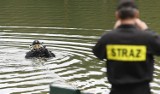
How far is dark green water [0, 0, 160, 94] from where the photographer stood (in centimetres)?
1105

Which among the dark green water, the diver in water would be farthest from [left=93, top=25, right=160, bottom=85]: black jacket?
the diver in water

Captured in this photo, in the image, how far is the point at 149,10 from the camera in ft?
86.0

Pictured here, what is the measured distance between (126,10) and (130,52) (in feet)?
1.57

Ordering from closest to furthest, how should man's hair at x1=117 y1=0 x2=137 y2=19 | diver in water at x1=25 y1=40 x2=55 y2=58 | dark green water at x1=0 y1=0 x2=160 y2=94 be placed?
man's hair at x1=117 y1=0 x2=137 y2=19
dark green water at x1=0 y1=0 x2=160 y2=94
diver in water at x1=25 y1=40 x2=55 y2=58

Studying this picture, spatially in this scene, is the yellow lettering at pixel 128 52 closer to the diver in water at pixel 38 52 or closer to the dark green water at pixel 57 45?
the dark green water at pixel 57 45

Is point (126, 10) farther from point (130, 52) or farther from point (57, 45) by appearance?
point (57, 45)

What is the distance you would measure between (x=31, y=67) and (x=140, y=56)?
8236 millimetres

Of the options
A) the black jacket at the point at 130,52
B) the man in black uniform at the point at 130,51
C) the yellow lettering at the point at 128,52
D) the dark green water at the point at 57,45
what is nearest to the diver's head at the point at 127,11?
the man in black uniform at the point at 130,51

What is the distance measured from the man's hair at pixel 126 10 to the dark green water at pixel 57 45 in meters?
5.01

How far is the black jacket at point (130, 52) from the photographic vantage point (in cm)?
506

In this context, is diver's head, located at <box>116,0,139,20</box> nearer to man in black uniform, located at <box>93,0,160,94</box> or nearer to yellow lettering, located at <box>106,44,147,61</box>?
man in black uniform, located at <box>93,0,160,94</box>

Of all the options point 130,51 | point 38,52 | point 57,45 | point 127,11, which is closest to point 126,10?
point 127,11

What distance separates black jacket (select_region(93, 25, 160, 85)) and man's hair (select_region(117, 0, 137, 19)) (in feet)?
0.47

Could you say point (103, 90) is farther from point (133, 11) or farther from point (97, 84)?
point (133, 11)
